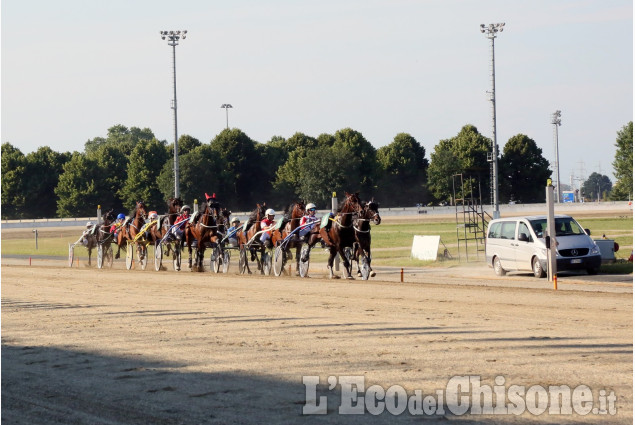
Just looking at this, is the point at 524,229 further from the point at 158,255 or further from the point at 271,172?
the point at 271,172

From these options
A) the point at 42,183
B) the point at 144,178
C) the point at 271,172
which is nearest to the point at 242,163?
the point at 271,172

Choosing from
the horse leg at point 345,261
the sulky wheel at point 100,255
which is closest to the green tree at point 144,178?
the sulky wheel at point 100,255

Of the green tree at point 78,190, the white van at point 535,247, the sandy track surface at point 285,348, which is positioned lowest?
the sandy track surface at point 285,348

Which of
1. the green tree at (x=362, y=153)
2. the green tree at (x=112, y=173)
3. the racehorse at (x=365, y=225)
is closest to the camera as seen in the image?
the racehorse at (x=365, y=225)

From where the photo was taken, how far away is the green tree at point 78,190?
3622 inches

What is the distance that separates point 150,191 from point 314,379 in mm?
83502

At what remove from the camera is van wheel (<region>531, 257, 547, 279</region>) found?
22.5 metres

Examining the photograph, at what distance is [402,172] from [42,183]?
36.7m

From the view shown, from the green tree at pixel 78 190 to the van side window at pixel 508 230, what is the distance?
72.7 metres

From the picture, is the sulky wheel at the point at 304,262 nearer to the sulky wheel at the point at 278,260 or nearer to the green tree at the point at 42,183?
the sulky wheel at the point at 278,260

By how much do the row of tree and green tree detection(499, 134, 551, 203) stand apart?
0.32ft

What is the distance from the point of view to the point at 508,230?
24.0 metres

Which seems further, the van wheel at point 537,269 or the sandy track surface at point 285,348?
the van wheel at point 537,269

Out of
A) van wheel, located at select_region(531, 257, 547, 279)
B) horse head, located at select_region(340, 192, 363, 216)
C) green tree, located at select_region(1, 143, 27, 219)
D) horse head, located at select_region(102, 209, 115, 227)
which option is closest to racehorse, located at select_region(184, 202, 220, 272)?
horse head, located at select_region(340, 192, 363, 216)
